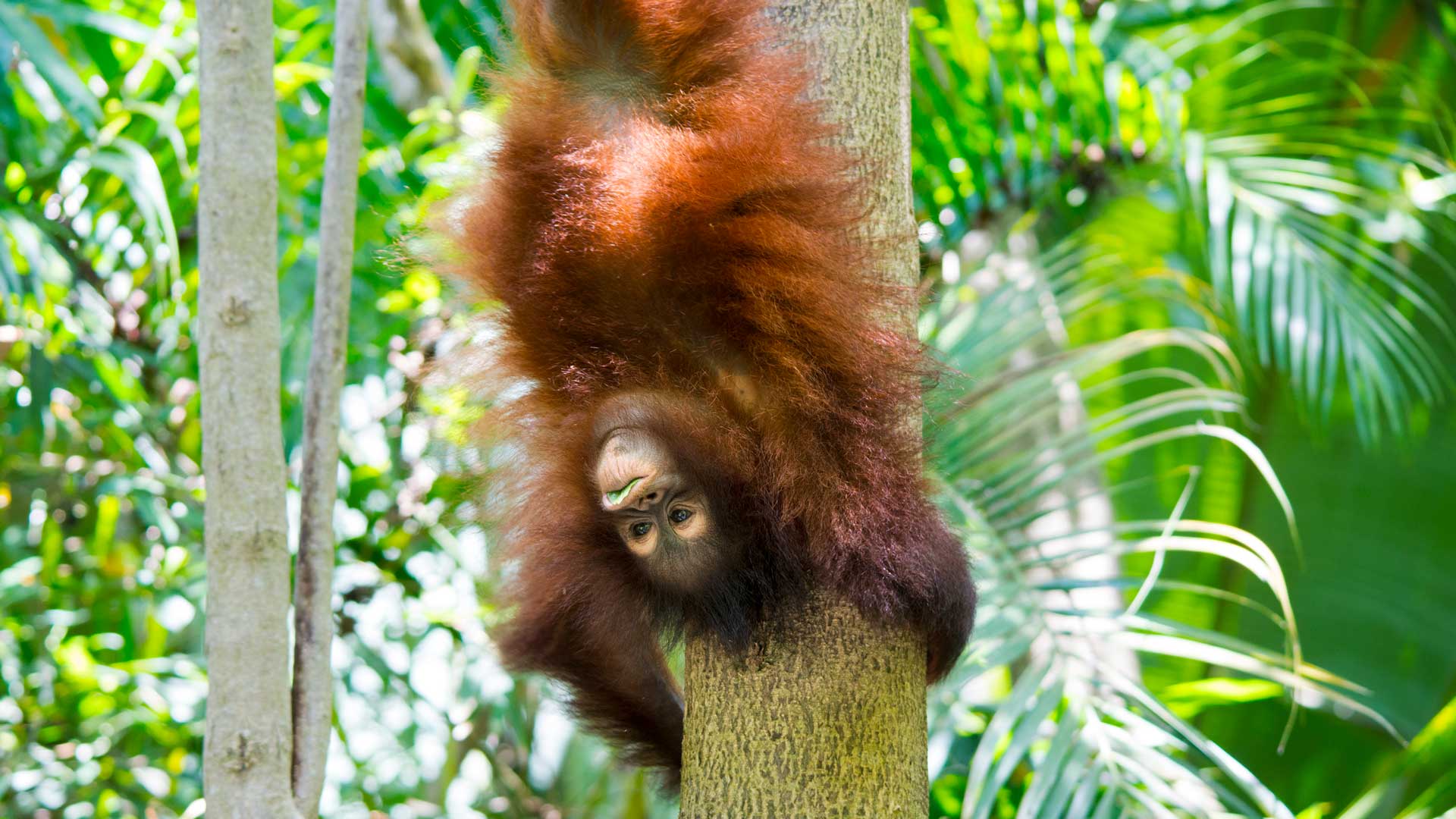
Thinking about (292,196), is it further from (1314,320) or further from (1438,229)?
(1438,229)

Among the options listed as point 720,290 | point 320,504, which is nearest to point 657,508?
point 720,290

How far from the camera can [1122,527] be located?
8.32 ft

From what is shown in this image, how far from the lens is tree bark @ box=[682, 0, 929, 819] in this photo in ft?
5.17

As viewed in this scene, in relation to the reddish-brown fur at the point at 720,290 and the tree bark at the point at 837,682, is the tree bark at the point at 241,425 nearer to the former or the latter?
the reddish-brown fur at the point at 720,290

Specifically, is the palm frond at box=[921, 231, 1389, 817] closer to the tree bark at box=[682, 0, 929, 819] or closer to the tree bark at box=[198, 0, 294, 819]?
the tree bark at box=[682, 0, 929, 819]

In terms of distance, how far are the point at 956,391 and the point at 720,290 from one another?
Answer: 55 cm

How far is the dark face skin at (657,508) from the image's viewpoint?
5.60 feet

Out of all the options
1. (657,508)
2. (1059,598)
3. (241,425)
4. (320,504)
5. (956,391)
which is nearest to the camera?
(241,425)

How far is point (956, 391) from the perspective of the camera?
2053 mm

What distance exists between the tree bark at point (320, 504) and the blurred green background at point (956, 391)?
0.40 metres

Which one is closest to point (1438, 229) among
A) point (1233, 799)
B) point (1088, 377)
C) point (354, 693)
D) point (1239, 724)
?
point (1088, 377)

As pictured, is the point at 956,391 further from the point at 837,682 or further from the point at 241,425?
the point at 241,425

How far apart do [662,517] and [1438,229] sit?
3.76 metres

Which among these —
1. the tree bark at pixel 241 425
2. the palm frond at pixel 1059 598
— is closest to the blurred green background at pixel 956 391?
the palm frond at pixel 1059 598
